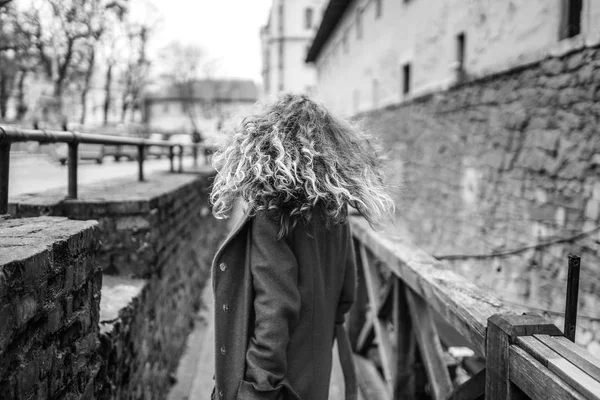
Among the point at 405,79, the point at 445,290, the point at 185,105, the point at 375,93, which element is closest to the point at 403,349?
the point at 445,290

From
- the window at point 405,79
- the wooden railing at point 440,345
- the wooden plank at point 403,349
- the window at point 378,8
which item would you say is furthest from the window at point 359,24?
the wooden plank at point 403,349

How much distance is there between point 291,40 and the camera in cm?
4400

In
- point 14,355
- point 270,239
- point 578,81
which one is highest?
point 578,81

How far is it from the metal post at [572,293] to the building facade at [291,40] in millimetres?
42048

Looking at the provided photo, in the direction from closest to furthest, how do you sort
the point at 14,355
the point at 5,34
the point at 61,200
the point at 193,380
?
1. the point at 14,355
2. the point at 61,200
3. the point at 193,380
4. the point at 5,34

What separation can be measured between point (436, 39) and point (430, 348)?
8382mm

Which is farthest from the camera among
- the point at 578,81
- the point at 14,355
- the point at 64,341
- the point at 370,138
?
the point at 578,81

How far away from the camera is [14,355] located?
4.72ft

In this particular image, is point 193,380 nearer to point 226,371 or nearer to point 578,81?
point 226,371

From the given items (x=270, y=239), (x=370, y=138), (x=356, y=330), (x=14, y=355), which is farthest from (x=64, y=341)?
(x=356, y=330)

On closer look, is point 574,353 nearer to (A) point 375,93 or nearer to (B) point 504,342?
(B) point 504,342

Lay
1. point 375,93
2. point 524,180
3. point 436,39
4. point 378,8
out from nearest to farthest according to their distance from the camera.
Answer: point 524,180, point 436,39, point 378,8, point 375,93

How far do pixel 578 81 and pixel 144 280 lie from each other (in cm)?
436

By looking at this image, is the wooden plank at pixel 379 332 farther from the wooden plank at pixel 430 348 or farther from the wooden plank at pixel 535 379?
the wooden plank at pixel 535 379
